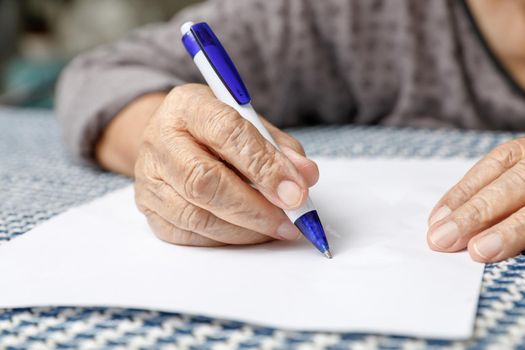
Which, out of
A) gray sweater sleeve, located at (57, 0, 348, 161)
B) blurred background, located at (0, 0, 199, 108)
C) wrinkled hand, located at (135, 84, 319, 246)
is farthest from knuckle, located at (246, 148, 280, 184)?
blurred background, located at (0, 0, 199, 108)

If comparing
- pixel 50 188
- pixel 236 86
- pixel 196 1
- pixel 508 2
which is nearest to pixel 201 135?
pixel 236 86

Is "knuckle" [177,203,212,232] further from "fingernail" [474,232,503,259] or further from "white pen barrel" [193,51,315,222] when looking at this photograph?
"fingernail" [474,232,503,259]

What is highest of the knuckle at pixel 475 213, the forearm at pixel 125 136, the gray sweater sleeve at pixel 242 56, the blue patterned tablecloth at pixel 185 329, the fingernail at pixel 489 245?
the gray sweater sleeve at pixel 242 56

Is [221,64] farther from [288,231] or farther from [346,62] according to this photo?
[346,62]

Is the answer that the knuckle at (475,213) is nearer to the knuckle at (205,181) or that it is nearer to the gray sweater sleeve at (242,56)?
the knuckle at (205,181)

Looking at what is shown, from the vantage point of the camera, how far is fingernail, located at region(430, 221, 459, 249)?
397mm

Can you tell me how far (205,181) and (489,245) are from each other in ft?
0.59

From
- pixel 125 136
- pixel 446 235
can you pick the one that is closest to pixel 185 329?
pixel 446 235

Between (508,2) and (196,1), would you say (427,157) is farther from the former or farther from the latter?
(196,1)

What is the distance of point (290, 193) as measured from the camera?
1.31ft

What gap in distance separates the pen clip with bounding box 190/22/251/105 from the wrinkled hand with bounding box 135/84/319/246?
0.7 inches

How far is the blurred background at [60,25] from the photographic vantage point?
82.2 inches

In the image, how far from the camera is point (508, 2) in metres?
0.83

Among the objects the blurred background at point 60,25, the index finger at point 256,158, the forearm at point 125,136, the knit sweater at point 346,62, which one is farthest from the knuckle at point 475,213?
the blurred background at point 60,25
